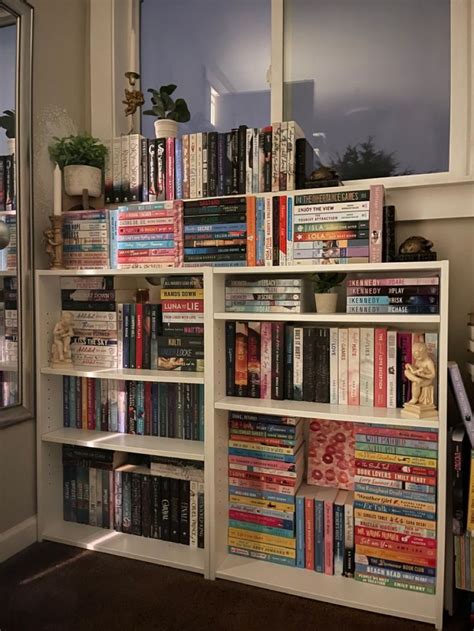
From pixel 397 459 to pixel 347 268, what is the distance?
0.61m

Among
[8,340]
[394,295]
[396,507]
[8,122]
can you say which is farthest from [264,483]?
[8,122]

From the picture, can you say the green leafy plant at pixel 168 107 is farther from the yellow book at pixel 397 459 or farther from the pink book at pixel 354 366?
the yellow book at pixel 397 459

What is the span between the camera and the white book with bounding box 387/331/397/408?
1.52 meters

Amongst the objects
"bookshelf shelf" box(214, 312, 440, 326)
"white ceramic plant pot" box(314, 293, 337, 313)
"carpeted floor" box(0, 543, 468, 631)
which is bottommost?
"carpeted floor" box(0, 543, 468, 631)

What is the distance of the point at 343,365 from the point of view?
5.19 feet

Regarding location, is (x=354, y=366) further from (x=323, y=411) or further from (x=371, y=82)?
(x=371, y=82)

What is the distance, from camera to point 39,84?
6.17 feet

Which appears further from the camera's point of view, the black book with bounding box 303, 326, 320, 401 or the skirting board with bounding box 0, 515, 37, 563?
the skirting board with bounding box 0, 515, 37, 563

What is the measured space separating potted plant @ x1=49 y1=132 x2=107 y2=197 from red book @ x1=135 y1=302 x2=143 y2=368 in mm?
515

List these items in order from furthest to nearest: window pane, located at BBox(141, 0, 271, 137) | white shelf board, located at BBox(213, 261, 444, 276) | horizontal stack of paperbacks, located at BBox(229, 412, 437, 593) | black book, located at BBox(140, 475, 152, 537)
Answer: window pane, located at BBox(141, 0, 271, 137) < black book, located at BBox(140, 475, 152, 537) < horizontal stack of paperbacks, located at BBox(229, 412, 437, 593) < white shelf board, located at BBox(213, 261, 444, 276)

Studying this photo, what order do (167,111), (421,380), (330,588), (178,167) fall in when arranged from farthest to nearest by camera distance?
(167,111) < (178,167) < (330,588) < (421,380)

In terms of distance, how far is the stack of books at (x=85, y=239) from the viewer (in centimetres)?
186

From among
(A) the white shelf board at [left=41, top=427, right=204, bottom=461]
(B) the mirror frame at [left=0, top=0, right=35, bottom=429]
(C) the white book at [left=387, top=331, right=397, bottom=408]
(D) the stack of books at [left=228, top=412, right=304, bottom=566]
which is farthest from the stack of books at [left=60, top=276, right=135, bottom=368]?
(C) the white book at [left=387, top=331, right=397, bottom=408]

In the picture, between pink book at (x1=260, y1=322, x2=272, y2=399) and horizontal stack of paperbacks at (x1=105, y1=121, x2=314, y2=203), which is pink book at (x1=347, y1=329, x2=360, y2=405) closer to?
pink book at (x1=260, y1=322, x2=272, y2=399)
